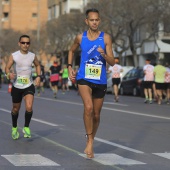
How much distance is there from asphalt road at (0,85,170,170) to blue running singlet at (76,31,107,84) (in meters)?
1.25

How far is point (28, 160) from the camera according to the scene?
938 centimetres

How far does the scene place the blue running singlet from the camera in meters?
9.38

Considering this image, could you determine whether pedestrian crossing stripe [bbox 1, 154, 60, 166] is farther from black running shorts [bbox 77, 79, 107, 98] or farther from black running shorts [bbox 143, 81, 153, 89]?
black running shorts [bbox 143, 81, 153, 89]

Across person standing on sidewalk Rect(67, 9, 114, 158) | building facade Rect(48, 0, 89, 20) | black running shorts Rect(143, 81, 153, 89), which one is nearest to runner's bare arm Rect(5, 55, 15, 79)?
person standing on sidewalk Rect(67, 9, 114, 158)

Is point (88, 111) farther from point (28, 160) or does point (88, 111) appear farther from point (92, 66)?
point (28, 160)

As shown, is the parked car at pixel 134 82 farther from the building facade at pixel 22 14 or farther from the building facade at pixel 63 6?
the building facade at pixel 22 14

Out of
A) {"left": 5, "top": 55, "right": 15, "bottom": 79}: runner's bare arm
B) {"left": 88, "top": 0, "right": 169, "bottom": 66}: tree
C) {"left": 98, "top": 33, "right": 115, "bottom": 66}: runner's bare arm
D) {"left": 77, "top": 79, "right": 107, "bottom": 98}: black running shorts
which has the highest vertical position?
{"left": 88, "top": 0, "right": 169, "bottom": 66}: tree

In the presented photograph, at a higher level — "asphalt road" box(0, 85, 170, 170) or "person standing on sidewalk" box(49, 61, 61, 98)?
"person standing on sidewalk" box(49, 61, 61, 98)

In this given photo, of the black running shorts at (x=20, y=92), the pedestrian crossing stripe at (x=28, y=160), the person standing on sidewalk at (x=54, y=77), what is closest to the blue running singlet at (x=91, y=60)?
the pedestrian crossing stripe at (x=28, y=160)

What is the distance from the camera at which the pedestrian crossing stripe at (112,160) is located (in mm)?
9312

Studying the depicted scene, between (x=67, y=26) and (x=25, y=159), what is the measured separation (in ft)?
169

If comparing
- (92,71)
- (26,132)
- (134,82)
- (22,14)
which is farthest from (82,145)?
(22,14)

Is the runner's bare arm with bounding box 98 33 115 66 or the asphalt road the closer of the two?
the asphalt road

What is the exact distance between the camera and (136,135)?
1341cm
